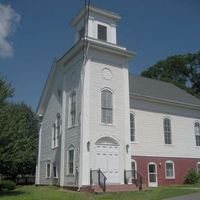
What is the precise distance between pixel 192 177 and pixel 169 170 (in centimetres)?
213

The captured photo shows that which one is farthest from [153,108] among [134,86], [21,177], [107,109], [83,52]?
[21,177]

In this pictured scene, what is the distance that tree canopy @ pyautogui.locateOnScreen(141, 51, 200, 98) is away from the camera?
193ft

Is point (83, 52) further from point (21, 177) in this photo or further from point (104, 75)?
point (21, 177)

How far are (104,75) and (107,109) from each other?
2523mm

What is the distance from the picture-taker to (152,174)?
27266 millimetres

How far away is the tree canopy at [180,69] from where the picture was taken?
58906 mm

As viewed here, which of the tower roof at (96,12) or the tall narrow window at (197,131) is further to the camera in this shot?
the tall narrow window at (197,131)

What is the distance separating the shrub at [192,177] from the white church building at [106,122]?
0.63m

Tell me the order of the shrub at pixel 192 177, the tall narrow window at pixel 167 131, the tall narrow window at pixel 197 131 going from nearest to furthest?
the shrub at pixel 192 177
the tall narrow window at pixel 167 131
the tall narrow window at pixel 197 131

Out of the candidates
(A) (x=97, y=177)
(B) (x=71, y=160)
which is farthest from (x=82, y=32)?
(A) (x=97, y=177)

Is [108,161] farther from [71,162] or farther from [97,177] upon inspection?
[71,162]

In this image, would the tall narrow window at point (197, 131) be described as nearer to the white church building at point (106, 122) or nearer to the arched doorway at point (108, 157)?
the white church building at point (106, 122)

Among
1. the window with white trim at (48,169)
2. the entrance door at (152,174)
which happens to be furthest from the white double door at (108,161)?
the window with white trim at (48,169)

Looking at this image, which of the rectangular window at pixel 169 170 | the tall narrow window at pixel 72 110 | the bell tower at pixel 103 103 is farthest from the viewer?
the rectangular window at pixel 169 170
